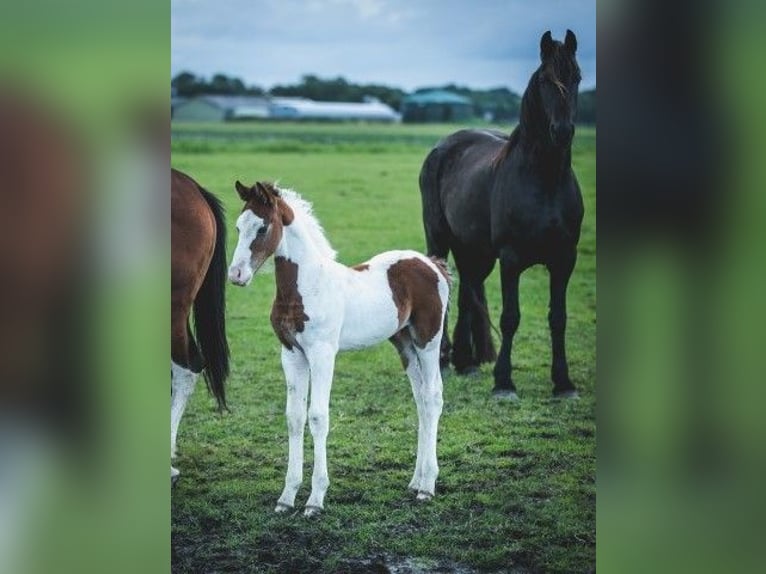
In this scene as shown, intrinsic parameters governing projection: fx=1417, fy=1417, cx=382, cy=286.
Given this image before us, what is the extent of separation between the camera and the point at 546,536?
16.9 feet

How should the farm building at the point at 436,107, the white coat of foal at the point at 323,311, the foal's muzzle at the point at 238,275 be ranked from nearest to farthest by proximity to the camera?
the foal's muzzle at the point at 238,275 < the white coat of foal at the point at 323,311 < the farm building at the point at 436,107

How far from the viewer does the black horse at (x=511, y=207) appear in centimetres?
509

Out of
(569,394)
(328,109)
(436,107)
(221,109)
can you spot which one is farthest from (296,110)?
(569,394)

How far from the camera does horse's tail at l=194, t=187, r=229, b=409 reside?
527 cm

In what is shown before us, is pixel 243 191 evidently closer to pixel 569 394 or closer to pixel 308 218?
pixel 308 218

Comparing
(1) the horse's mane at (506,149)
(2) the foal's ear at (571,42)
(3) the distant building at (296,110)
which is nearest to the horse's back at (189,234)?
(3) the distant building at (296,110)

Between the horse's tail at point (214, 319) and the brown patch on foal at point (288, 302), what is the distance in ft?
1.15

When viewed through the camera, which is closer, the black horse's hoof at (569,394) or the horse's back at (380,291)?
the horse's back at (380,291)

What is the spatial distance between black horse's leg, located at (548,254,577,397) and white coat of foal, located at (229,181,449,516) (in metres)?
0.42

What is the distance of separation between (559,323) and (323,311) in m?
0.91

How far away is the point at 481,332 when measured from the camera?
214 inches

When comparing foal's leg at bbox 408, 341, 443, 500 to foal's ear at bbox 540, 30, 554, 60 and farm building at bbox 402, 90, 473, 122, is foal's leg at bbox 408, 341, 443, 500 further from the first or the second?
foal's ear at bbox 540, 30, 554, 60

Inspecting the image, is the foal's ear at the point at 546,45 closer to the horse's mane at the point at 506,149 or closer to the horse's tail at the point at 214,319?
the horse's mane at the point at 506,149
